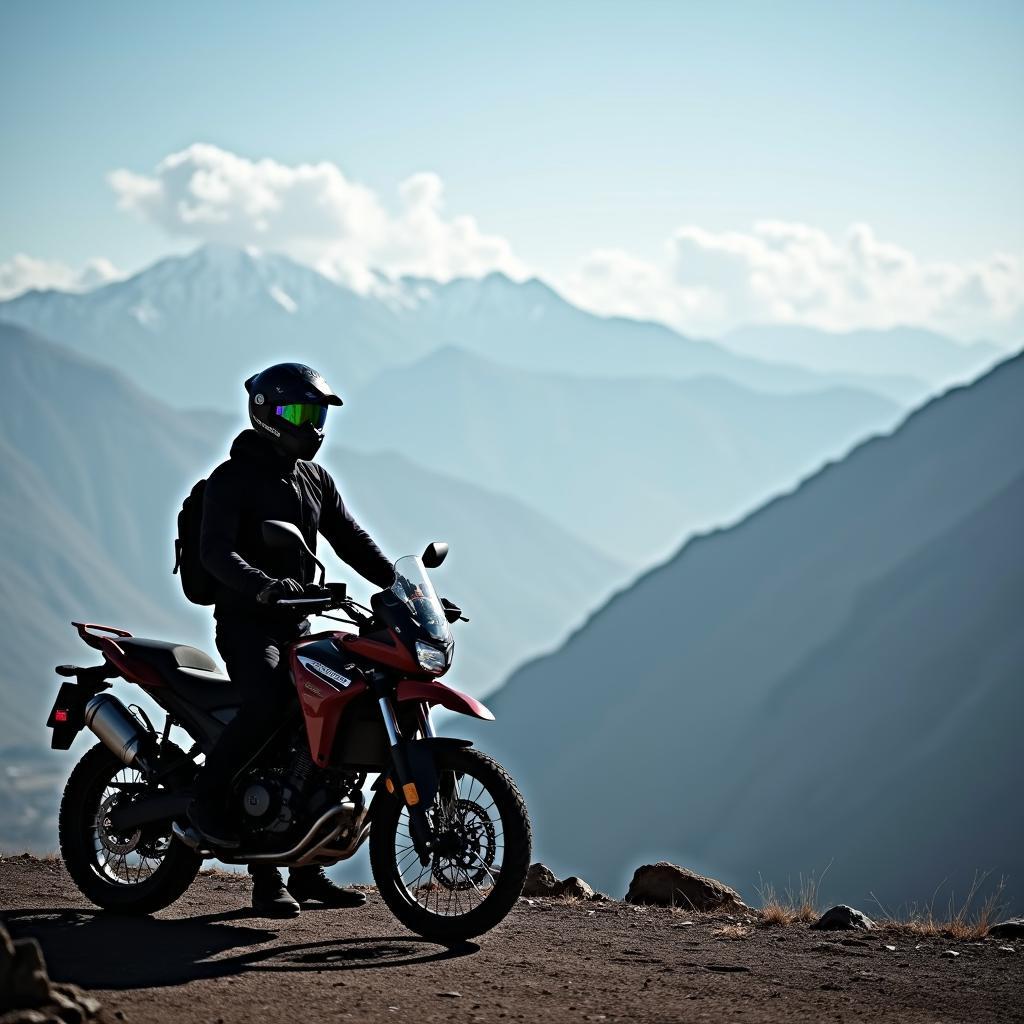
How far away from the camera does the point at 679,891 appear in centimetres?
945

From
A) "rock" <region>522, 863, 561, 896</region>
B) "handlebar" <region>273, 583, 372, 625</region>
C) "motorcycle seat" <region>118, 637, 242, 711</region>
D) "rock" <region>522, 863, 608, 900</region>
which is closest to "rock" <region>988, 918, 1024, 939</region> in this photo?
"rock" <region>522, 863, 608, 900</region>

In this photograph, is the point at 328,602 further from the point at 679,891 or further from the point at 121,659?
the point at 679,891

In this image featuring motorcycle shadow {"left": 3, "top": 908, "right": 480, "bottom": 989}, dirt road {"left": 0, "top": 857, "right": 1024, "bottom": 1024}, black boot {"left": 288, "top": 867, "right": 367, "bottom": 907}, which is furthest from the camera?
black boot {"left": 288, "top": 867, "right": 367, "bottom": 907}

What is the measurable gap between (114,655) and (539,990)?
122 inches

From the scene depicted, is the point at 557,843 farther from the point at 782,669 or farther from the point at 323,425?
Answer: the point at 323,425

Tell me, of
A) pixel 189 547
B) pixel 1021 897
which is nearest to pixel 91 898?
pixel 189 547

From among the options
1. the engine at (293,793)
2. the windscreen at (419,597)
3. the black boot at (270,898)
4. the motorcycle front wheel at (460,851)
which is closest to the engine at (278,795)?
the engine at (293,793)

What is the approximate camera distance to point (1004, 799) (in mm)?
72812

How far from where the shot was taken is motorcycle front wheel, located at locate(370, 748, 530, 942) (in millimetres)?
6660

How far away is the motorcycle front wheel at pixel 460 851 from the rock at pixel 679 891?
261cm

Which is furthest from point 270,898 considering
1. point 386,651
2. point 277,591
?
point 277,591

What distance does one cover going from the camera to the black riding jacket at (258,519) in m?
7.09

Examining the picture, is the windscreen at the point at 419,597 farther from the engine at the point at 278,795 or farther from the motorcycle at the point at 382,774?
the engine at the point at 278,795

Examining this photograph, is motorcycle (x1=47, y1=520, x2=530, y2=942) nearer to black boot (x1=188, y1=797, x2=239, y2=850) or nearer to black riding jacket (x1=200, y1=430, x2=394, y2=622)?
black boot (x1=188, y1=797, x2=239, y2=850)
